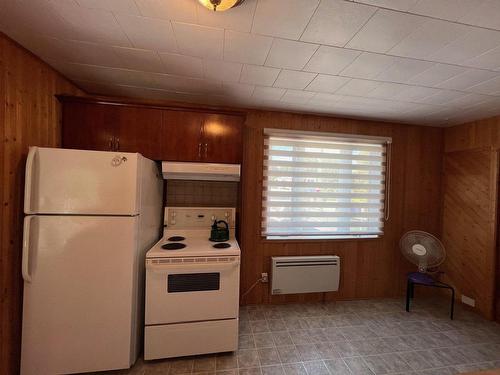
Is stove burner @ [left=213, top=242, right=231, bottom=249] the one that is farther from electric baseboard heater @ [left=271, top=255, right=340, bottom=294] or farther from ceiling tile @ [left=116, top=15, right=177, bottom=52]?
ceiling tile @ [left=116, top=15, right=177, bottom=52]

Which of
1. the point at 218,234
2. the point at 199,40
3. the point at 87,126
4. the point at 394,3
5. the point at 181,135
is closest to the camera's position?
the point at 394,3

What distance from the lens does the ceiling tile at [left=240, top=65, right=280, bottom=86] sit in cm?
173

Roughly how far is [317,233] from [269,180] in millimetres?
954

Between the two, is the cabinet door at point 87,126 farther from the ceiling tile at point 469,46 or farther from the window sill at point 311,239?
the ceiling tile at point 469,46

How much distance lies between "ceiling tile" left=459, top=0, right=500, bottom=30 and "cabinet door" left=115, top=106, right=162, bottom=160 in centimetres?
228

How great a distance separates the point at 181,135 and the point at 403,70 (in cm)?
202

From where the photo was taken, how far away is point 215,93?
2230 millimetres

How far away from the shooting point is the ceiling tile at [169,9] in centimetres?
112

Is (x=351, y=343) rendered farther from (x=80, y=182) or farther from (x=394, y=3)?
(x=80, y=182)

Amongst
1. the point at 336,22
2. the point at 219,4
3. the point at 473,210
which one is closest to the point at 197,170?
the point at 219,4

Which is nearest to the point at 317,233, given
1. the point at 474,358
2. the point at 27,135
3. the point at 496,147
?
the point at 474,358

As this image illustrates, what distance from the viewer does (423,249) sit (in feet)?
8.50

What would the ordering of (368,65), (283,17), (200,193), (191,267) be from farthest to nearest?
(200,193) < (191,267) < (368,65) < (283,17)

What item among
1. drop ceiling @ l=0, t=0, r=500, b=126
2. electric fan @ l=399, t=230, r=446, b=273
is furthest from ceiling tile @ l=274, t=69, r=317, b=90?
electric fan @ l=399, t=230, r=446, b=273
